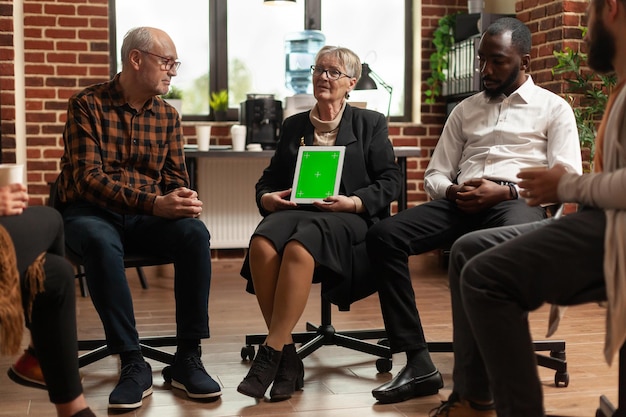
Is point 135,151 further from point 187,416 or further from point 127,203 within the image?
point 187,416

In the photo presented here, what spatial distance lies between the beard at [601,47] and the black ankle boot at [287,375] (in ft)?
4.04

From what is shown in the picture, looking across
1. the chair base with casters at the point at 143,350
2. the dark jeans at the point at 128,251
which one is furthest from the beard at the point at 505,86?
the chair base with casters at the point at 143,350

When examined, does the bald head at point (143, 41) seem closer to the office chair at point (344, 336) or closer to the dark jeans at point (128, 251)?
the dark jeans at point (128, 251)

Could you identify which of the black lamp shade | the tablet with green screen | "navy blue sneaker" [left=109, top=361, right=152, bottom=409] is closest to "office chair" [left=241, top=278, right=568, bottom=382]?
the tablet with green screen

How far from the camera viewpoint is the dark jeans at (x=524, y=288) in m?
1.68

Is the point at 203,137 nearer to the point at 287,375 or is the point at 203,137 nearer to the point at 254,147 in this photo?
the point at 254,147

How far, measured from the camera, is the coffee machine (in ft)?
15.0

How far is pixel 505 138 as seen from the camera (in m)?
2.67

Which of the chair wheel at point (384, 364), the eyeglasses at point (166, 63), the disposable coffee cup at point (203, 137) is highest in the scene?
the eyeglasses at point (166, 63)

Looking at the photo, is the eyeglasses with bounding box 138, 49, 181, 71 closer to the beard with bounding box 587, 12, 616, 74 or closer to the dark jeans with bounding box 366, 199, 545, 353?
the dark jeans with bounding box 366, 199, 545, 353

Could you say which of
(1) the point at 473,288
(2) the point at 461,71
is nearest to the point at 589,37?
(1) the point at 473,288

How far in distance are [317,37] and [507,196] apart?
2.72 m

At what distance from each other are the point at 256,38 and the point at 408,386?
10.9 ft

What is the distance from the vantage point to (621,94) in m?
1.71
